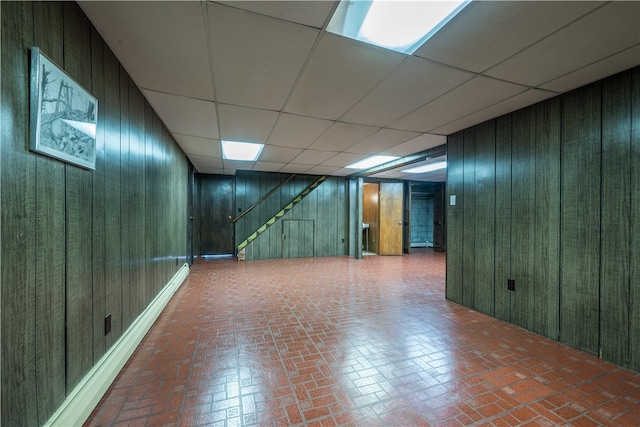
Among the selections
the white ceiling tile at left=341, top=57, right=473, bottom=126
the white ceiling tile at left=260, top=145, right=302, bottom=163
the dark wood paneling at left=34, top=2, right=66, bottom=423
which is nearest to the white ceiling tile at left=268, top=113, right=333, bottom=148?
the white ceiling tile at left=260, top=145, right=302, bottom=163

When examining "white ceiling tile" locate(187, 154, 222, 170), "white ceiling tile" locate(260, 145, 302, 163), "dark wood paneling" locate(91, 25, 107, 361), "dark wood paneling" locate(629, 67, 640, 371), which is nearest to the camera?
"dark wood paneling" locate(91, 25, 107, 361)

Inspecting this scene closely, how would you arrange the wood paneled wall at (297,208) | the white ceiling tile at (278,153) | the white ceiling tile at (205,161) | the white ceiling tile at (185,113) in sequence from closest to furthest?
the white ceiling tile at (185,113) → the white ceiling tile at (278,153) → the white ceiling tile at (205,161) → the wood paneled wall at (297,208)

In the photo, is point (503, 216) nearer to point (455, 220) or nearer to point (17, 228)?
point (455, 220)

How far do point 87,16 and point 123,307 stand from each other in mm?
2144

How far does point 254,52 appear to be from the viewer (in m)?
1.82

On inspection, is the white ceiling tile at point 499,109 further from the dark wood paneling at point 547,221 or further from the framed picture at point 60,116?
the framed picture at point 60,116

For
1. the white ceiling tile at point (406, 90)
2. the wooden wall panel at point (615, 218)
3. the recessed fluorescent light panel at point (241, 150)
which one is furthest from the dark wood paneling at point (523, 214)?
the recessed fluorescent light panel at point (241, 150)

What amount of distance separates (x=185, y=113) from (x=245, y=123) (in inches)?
26.9

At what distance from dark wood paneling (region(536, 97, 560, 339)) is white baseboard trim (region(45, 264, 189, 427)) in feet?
12.9

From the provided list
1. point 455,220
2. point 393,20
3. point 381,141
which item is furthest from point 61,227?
point 455,220

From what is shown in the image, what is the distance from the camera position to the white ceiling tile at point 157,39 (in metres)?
1.46

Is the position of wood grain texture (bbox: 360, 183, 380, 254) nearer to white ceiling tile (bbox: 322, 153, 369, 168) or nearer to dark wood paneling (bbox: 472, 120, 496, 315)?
white ceiling tile (bbox: 322, 153, 369, 168)

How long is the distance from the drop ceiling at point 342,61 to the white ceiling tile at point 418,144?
0.55 m

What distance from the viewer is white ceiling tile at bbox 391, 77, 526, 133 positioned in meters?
2.29
